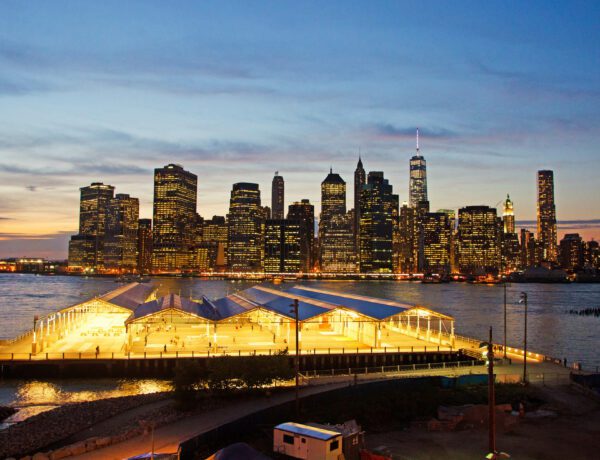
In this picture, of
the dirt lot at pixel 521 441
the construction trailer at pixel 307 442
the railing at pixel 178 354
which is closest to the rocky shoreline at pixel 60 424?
the construction trailer at pixel 307 442

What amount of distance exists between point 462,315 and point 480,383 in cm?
8431

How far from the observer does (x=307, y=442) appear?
24.0 m

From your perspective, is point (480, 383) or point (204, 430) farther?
point (480, 383)

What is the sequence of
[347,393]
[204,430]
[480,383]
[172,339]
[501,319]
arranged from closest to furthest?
[204,430], [347,393], [480,383], [172,339], [501,319]

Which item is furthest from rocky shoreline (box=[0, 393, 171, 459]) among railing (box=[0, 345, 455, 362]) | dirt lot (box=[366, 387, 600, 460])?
dirt lot (box=[366, 387, 600, 460])

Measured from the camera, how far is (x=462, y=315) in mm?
120125

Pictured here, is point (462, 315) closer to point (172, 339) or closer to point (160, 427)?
point (172, 339)

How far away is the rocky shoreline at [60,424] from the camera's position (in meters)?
29.9

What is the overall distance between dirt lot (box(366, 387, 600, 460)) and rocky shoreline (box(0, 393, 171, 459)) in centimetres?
1251

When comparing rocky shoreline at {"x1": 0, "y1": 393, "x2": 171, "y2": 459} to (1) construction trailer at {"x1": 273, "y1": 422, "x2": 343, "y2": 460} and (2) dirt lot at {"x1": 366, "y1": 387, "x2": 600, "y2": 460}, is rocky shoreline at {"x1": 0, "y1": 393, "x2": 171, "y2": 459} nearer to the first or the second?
(1) construction trailer at {"x1": 273, "y1": 422, "x2": 343, "y2": 460}

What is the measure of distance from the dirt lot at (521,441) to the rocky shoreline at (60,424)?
1251cm

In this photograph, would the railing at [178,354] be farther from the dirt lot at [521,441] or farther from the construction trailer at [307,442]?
the construction trailer at [307,442]

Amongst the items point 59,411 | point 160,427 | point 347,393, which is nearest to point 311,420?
point 347,393

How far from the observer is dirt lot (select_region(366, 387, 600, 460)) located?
2627cm
